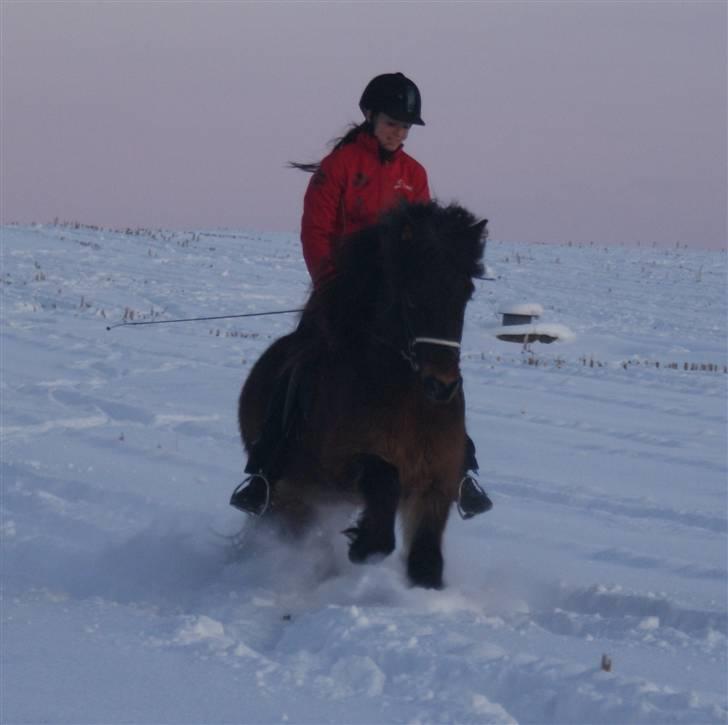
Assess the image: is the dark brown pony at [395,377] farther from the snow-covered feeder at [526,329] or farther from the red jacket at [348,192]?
the snow-covered feeder at [526,329]

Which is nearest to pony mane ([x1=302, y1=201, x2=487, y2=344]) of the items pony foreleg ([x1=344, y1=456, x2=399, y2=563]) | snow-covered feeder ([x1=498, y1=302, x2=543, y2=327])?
pony foreleg ([x1=344, y1=456, x2=399, y2=563])

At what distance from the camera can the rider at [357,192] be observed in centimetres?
579

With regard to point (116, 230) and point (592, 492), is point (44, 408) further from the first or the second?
point (116, 230)

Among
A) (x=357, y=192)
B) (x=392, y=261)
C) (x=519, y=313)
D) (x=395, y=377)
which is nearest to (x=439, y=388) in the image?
(x=395, y=377)

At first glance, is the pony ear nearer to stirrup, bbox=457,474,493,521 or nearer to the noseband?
the noseband

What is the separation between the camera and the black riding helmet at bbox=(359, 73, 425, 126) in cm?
570

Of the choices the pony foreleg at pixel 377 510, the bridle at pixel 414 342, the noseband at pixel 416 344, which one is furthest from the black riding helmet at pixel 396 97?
the pony foreleg at pixel 377 510

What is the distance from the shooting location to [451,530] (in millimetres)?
6984

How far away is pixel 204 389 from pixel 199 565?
5892 mm

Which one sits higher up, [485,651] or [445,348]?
[445,348]

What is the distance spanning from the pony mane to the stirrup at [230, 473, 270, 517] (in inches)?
41.2

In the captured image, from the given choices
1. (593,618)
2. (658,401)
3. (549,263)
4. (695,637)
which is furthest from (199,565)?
(549,263)

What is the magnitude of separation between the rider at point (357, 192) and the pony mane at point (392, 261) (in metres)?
0.29

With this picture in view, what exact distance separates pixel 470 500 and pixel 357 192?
173 cm
